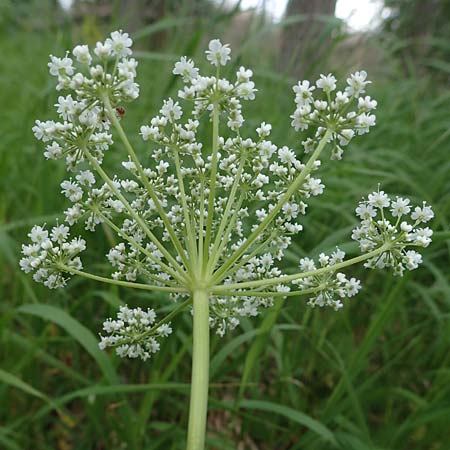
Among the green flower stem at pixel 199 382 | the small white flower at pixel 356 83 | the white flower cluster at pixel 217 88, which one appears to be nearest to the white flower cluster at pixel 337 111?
the small white flower at pixel 356 83

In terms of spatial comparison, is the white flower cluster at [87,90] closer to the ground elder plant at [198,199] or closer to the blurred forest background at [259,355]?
the ground elder plant at [198,199]

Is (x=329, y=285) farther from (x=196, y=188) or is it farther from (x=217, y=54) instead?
(x=217, y=54)

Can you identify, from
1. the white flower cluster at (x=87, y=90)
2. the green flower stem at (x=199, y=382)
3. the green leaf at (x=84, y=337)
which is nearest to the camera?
the green flower stem at (x=199, y=382)

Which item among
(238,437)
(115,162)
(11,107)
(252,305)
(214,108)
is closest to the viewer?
(214,108)

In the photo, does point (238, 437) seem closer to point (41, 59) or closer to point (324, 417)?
point (324, 417)

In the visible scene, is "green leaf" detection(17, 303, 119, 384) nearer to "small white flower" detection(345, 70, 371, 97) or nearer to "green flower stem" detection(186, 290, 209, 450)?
"green flower stem" detection(186, 290, 209, 450)

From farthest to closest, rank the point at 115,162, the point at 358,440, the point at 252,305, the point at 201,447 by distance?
the point at 115,162, the point at 358,440, the point at 252,305, the point at 201,447

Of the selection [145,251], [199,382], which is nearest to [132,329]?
[145,251]

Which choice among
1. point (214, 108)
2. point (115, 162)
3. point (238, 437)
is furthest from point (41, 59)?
point (214, 108)

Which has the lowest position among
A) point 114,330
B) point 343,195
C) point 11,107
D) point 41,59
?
point 114,330
